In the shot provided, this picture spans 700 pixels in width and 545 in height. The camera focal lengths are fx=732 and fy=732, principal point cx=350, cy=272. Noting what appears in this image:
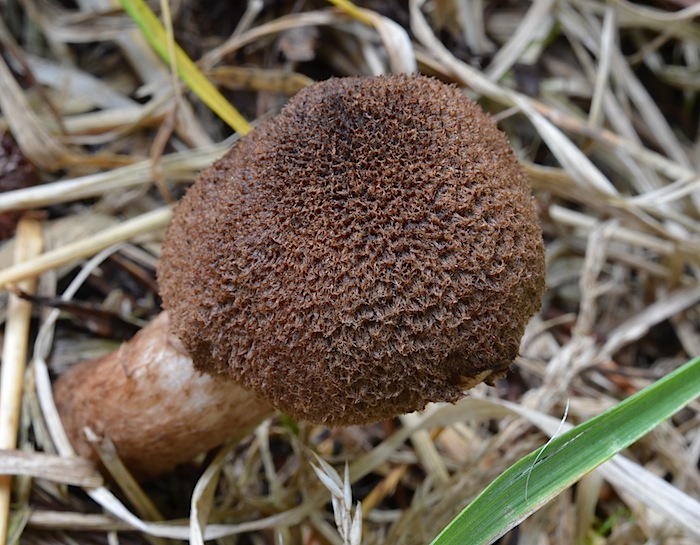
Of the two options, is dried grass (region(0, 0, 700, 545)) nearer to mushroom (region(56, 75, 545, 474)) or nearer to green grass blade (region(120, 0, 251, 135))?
green grass blade (region(120, 0, 251, 135))

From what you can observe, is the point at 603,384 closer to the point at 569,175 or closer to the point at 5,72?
the point at 569,175

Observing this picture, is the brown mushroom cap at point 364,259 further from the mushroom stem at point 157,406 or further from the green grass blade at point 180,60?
the green grass blade at point 180,60

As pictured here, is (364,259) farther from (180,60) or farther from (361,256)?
(180,60)

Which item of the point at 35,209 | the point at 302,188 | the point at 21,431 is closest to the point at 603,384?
the point at 302,188

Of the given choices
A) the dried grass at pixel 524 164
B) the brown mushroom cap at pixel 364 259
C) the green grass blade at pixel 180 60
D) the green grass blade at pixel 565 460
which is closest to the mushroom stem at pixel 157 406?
the dried grass at pixel 524 164

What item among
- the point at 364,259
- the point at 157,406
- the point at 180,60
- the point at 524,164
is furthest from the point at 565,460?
the point at 180,60
